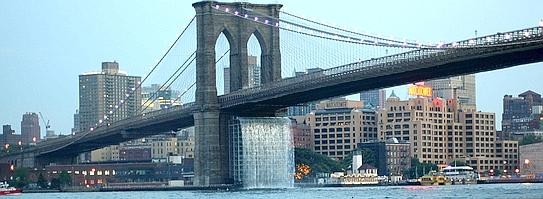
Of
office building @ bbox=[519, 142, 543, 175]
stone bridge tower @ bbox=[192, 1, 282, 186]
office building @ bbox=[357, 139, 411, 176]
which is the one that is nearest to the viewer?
stone bridge tower @ bbox=[192, 1, 282, 186]

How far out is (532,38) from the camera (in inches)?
2574

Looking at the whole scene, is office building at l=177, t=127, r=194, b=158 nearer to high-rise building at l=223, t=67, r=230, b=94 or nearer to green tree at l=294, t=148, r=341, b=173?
green tree at l=294, t=148, r=341, b=173

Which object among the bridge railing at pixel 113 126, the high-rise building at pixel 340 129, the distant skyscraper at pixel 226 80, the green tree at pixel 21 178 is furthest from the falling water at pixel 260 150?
the high-rise building at pixel 340 129

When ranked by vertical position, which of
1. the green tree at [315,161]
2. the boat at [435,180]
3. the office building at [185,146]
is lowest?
the boat at [435,180]

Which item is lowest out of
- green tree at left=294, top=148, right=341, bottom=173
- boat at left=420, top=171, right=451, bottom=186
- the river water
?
the river water

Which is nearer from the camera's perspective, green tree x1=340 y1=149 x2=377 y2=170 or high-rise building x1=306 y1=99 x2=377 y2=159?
green tree x1=340 y1=149 x2=377 y2=170

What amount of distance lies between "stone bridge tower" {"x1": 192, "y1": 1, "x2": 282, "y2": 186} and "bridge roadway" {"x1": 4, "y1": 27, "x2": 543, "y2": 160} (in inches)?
35.2

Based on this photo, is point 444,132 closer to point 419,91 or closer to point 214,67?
point 419,91

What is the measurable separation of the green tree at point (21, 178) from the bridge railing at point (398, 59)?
122ft

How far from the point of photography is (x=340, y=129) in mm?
162375

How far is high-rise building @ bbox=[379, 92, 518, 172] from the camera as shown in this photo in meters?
160

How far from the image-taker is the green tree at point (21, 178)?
123188mm

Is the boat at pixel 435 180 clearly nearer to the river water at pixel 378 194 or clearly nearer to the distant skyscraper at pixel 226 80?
the river water at pixel 378 194

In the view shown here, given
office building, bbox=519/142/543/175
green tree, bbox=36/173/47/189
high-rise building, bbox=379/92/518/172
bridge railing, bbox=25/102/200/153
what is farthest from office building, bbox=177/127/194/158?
green tree, bbox=36/173/47/189
